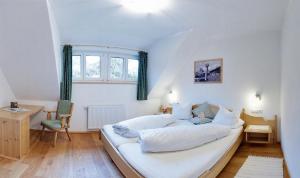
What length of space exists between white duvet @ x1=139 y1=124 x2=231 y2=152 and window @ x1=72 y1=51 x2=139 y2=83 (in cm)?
285

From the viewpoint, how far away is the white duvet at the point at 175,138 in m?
2.29

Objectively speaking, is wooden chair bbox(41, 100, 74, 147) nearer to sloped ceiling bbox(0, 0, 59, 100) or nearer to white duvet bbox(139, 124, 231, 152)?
sloped ceiling bbox(0, 0, 59, 100)

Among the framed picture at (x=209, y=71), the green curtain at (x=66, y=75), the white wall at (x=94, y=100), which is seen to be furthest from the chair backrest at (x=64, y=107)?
the framed picture at (x=209, y=71)

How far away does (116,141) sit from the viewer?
278cm

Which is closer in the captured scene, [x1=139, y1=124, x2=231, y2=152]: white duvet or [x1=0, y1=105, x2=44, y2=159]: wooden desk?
[x1=139, y1=124, x2=231, y2=152]: white duvet

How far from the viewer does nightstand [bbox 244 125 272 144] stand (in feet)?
11.6

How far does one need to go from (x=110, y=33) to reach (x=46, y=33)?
1.29 meters

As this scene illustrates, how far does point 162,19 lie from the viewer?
11.1 ft

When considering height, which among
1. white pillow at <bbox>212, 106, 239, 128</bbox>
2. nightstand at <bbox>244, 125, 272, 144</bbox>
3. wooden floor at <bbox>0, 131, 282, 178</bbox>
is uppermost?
white pillow at <bbox>212, 106, 239, 128</bbox>

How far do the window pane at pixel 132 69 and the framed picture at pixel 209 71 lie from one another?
159 centimetres

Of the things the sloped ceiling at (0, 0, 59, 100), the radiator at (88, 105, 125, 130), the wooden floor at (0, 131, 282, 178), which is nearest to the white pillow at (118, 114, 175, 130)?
the wooden floor at (0, 131, 282, 178)

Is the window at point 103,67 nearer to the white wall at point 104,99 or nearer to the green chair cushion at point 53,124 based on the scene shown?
the white wall at point 104,99

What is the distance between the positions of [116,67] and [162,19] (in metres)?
2.21

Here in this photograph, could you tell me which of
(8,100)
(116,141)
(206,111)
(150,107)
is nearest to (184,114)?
(206,111)
